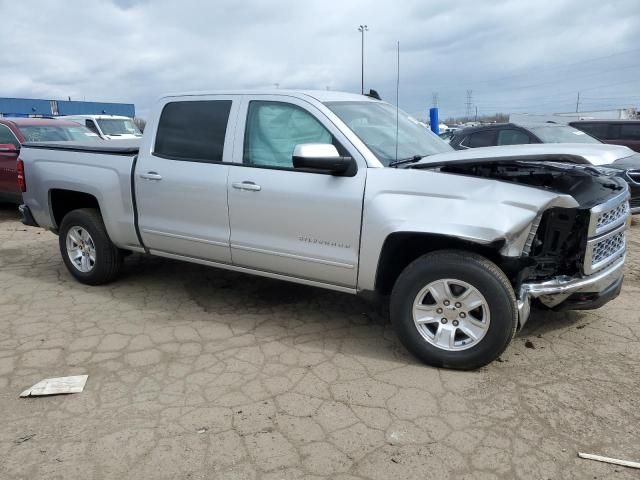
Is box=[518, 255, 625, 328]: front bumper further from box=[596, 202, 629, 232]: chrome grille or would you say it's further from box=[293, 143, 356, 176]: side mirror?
box=[293, 143, 356, 176]: side mirror

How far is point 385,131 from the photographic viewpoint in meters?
4.02

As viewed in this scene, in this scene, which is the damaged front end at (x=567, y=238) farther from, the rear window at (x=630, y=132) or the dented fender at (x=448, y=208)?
the rear window at (x=630, y=132)

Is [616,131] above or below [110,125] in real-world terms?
below

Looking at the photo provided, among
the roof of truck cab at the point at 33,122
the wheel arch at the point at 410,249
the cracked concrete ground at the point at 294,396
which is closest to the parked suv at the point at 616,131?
the cracked concrete ground at the point at 294,396

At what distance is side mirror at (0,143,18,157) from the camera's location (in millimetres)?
8320

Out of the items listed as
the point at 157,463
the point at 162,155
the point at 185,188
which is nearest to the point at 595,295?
the point at 157,463

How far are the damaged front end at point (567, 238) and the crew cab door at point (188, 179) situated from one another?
68.2 inches

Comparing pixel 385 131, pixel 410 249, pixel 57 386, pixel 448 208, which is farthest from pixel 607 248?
pixel 57 386

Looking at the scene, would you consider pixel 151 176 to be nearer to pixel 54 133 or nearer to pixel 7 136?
pixel 54 133

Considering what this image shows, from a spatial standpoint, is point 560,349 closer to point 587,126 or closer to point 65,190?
point 65,190

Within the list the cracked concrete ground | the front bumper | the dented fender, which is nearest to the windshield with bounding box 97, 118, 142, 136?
the cracked concrete ground

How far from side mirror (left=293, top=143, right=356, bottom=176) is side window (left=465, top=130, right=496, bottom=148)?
6797mm

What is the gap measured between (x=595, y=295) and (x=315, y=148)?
6.84ft

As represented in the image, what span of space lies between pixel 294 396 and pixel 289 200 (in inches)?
Answer: 54.4
